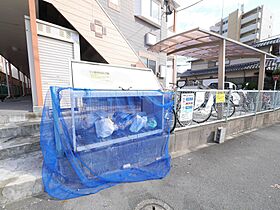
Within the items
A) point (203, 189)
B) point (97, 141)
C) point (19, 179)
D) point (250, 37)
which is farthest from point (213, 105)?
point (250, 37)

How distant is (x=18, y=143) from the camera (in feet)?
8.84

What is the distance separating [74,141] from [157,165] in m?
1.72

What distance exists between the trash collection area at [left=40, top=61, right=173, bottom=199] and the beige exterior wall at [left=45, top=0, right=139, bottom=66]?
355cm

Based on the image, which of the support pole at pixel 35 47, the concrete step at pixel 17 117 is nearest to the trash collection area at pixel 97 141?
the concrete step at pixel 17 117

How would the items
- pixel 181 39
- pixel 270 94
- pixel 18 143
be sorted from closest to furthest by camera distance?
pixel 18 143
pixel 181 39
pixel 270 94

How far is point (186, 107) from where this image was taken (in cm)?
364

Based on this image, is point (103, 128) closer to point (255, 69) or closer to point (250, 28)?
point (255, 69)

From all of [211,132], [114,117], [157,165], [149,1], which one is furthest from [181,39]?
[149,1]

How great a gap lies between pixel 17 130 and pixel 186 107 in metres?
4.11

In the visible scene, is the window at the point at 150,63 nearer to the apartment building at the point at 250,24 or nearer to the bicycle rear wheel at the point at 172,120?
the bicycle rear wheel at the point at 172,120

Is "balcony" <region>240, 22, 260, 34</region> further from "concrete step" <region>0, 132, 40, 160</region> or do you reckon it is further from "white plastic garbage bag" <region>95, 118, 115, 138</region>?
"concrete step" <region>0, 132, 40, 160</region>

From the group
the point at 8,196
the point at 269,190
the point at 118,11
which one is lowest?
the point at 269,190

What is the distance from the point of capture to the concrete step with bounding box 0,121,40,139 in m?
2.94

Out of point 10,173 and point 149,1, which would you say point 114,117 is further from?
point 149,1
